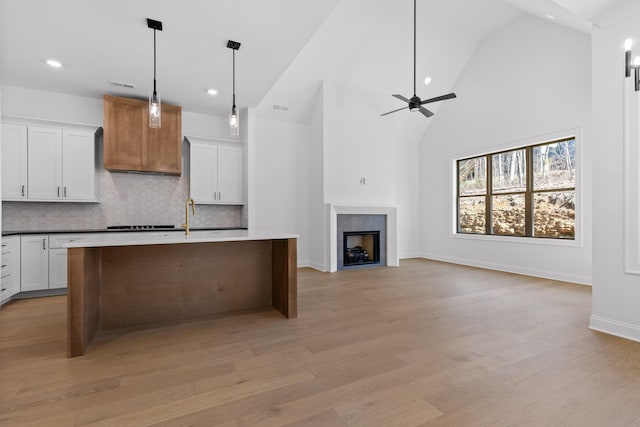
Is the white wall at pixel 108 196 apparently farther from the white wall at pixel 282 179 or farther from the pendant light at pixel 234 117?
the pendant light at pixel 234 117

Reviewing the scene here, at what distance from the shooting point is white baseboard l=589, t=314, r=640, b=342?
246cm

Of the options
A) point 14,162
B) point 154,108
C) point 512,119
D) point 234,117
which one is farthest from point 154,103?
point 512,119

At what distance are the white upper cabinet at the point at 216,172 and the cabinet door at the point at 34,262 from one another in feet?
6.57

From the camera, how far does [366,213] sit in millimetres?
5980

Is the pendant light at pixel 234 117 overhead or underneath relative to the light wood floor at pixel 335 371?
overhead

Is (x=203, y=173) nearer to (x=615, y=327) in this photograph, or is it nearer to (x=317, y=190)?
(x=317, y=190)

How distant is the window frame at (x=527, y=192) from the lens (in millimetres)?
4551

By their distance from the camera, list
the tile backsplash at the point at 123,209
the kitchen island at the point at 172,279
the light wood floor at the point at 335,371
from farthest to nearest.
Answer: the tile backsplash at the point at 123,209 → the kitchen island at the point at 172,279 → the light wood floor at the point at 335,371

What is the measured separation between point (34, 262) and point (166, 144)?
229 cm

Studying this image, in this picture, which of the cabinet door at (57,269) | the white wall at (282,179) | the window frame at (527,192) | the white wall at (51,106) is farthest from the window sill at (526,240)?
the white wall at (51,106)

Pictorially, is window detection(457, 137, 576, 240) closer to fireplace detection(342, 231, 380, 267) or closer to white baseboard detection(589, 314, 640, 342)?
fireplace detection(342, 231, 380, 267)

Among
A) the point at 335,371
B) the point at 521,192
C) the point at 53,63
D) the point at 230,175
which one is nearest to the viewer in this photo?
the point at 335,371

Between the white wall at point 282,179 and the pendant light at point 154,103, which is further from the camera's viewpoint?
the white wall at point 282,179

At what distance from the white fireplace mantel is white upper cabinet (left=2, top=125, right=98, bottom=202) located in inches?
150
